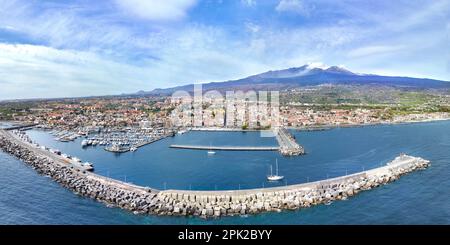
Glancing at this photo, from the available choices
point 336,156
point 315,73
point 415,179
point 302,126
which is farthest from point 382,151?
point 315,73

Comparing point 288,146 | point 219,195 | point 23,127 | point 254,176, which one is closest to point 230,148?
point 288,146

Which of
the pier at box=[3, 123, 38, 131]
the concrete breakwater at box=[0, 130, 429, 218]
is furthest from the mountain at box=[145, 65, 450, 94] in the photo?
the concrete breakwater at box=[0, 130, 429, 218]

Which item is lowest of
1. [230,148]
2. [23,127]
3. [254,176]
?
[254,176]

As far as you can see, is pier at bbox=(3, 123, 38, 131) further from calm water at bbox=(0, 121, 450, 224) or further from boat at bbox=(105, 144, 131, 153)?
boat at bbox=(105, 144, 131, 153)

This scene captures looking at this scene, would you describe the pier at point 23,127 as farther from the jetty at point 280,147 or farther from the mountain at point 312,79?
the mountain at point 312,79

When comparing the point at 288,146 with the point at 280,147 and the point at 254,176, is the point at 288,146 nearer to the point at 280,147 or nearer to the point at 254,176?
the point at 280,147

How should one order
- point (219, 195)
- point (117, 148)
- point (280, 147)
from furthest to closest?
point (117, 148)
point (280, 147)
point (219, 195)
